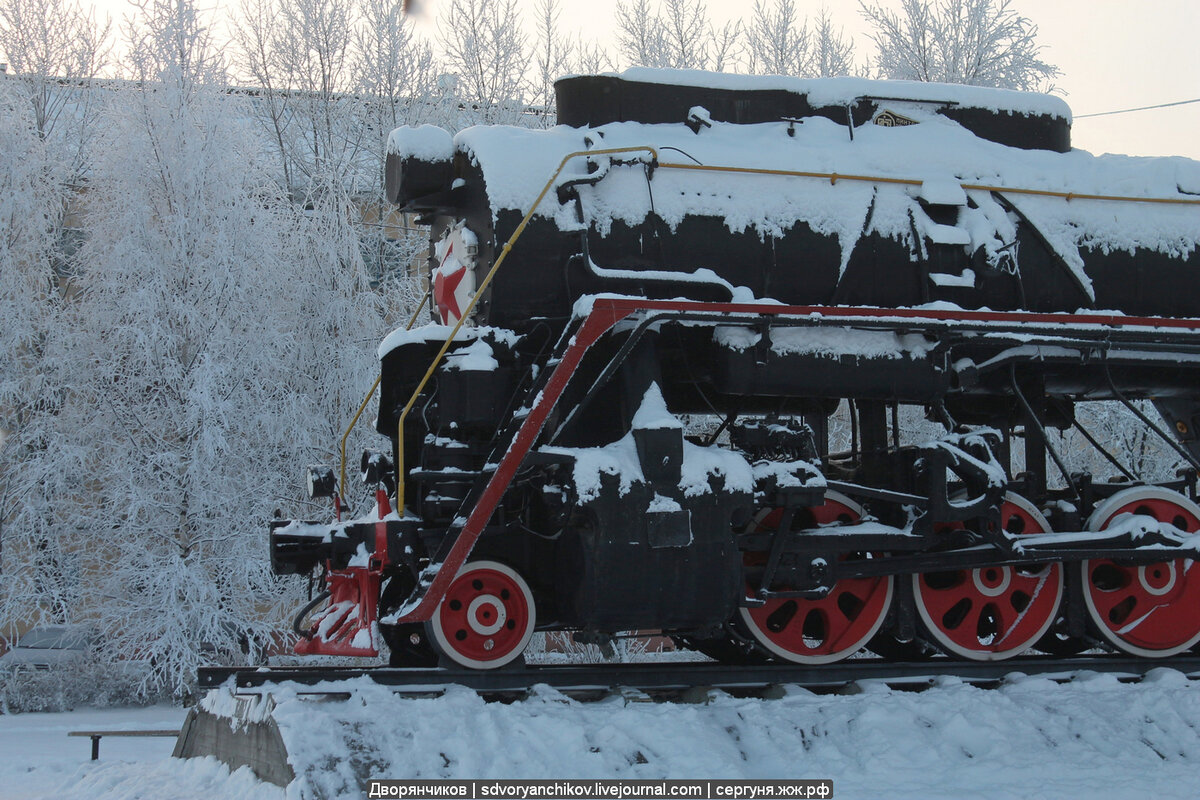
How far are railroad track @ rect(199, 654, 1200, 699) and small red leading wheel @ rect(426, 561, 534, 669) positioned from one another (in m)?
0.20

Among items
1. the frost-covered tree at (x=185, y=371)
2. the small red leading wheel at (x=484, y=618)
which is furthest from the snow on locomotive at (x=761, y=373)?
the frost-covered tree at (x=185, y=371)

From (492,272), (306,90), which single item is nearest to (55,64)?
(306,90)

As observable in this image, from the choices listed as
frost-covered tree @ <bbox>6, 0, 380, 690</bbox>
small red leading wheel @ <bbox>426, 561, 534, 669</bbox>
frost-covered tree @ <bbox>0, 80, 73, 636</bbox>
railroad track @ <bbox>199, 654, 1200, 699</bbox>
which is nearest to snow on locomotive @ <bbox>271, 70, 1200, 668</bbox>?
small red leading wheel @ <bbox>426, 561, 534, 669</bbox>

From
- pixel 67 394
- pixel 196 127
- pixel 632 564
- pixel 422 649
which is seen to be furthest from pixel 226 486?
pixel 632 564

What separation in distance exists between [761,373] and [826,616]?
1.64 m

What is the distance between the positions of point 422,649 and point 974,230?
425cm

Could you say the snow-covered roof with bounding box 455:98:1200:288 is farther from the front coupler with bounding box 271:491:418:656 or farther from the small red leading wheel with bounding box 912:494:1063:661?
the front coupler with bounding box 271:491:418:656

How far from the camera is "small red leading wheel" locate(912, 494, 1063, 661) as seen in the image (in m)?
6.87

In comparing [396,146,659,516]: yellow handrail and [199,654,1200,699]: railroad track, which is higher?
[396,146,659,516]: yellow handrail

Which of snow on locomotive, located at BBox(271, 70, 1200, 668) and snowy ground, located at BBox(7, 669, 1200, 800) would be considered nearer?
snowy ground, located at BBox(7, 669, 1200, 800)

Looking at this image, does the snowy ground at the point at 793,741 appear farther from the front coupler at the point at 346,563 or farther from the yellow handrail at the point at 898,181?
the yellow handrail at the point at 898,181

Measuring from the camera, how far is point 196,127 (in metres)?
15.9

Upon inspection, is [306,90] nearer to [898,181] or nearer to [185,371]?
[185,371]

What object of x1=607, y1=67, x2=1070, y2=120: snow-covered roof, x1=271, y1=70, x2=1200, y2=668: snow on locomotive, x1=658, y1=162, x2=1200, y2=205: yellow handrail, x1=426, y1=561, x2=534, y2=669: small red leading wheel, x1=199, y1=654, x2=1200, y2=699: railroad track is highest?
x1=607, y1=67, x2=1070, y2=120: snow-covered roof
